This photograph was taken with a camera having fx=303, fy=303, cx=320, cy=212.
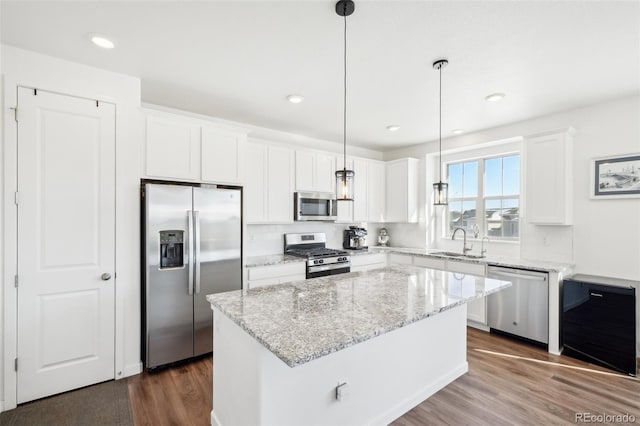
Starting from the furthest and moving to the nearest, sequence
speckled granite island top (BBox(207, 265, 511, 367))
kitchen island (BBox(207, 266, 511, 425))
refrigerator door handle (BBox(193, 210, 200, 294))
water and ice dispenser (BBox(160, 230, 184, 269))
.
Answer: refrigerator door handle (BBox(193, 210, 200, 294)) → water and ice dispenser (BBox(160, 230, 184, 269)) → kitchen island (BBox(207, 266, 511, 425)) → speckled granite island top (BBox(207, 265, 511, 367))

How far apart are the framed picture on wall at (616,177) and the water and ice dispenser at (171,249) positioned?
171 inches

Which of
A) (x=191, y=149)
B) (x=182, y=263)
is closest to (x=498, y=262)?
(x=182, y=263)

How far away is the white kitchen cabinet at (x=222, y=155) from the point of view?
122 inches

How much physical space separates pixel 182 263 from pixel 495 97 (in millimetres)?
3488

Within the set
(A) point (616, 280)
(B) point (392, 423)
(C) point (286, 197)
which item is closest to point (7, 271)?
(C) point (286, 197)

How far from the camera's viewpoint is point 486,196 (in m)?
4.45

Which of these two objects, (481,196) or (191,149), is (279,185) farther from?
(481,196)

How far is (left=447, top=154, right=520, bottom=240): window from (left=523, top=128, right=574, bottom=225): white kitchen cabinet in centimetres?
56

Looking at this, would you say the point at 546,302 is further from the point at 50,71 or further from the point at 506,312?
the point at 50,71

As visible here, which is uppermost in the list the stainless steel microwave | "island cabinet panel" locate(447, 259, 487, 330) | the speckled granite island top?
the stainless steel microwave

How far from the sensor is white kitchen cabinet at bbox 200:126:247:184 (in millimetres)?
3100

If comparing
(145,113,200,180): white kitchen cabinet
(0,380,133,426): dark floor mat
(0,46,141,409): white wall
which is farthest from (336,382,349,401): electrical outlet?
(145,113,200,180): white kitchen cabinet

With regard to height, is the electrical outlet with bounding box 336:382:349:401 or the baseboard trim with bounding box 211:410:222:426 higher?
the electrical outlet with bounding box 336:382:349:401

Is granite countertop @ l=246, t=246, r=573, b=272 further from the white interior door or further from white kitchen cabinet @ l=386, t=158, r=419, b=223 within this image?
the white interior door
